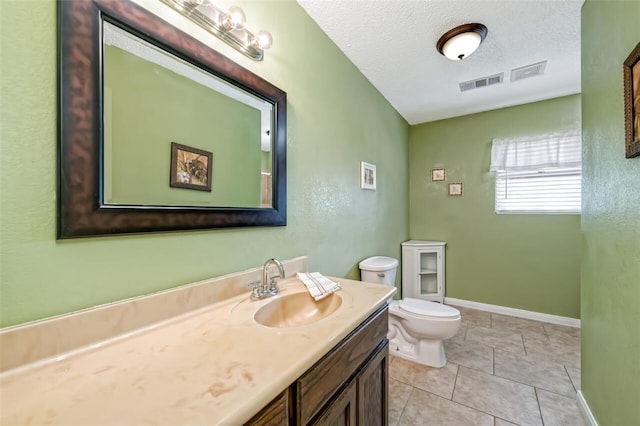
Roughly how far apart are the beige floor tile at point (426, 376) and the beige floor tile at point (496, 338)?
583mm

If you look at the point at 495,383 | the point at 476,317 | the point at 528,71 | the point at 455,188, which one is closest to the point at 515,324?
the point at 476,317

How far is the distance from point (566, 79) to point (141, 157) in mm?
3359

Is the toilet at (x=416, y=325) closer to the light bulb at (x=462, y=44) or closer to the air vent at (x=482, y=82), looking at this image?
the light bulb at (x=462, y=44)

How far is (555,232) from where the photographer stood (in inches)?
105

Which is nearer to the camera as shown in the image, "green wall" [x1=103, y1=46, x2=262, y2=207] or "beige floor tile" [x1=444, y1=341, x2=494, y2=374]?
"green wall" [x1=103, y1=46, x2=262, y2=207]

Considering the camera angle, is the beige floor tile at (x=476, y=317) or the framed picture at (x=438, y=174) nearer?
the beige floor tile at (x=476, y=317)

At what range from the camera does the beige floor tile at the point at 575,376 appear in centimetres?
173

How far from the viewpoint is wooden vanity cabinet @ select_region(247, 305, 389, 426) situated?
2.10 feet

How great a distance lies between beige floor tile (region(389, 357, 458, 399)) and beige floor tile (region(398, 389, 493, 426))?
0.09 meters

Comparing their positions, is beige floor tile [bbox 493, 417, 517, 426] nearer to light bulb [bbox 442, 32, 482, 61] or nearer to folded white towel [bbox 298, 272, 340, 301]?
folded white towel [bbox 298, 272, 340, 301]

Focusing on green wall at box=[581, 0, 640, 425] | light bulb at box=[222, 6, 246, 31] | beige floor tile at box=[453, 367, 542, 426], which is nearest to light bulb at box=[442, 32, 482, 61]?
green wall at box=[581, 0, 640, 425]

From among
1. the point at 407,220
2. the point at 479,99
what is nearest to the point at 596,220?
the point at 479,99

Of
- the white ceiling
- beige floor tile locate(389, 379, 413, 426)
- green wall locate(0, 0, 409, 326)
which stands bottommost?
beige floor tile locate(389, 379, 413, 426)

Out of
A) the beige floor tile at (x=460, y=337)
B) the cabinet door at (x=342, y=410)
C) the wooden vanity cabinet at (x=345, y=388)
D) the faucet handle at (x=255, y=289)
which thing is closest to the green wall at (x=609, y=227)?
the beige floor tile at (x=460, y=337)
